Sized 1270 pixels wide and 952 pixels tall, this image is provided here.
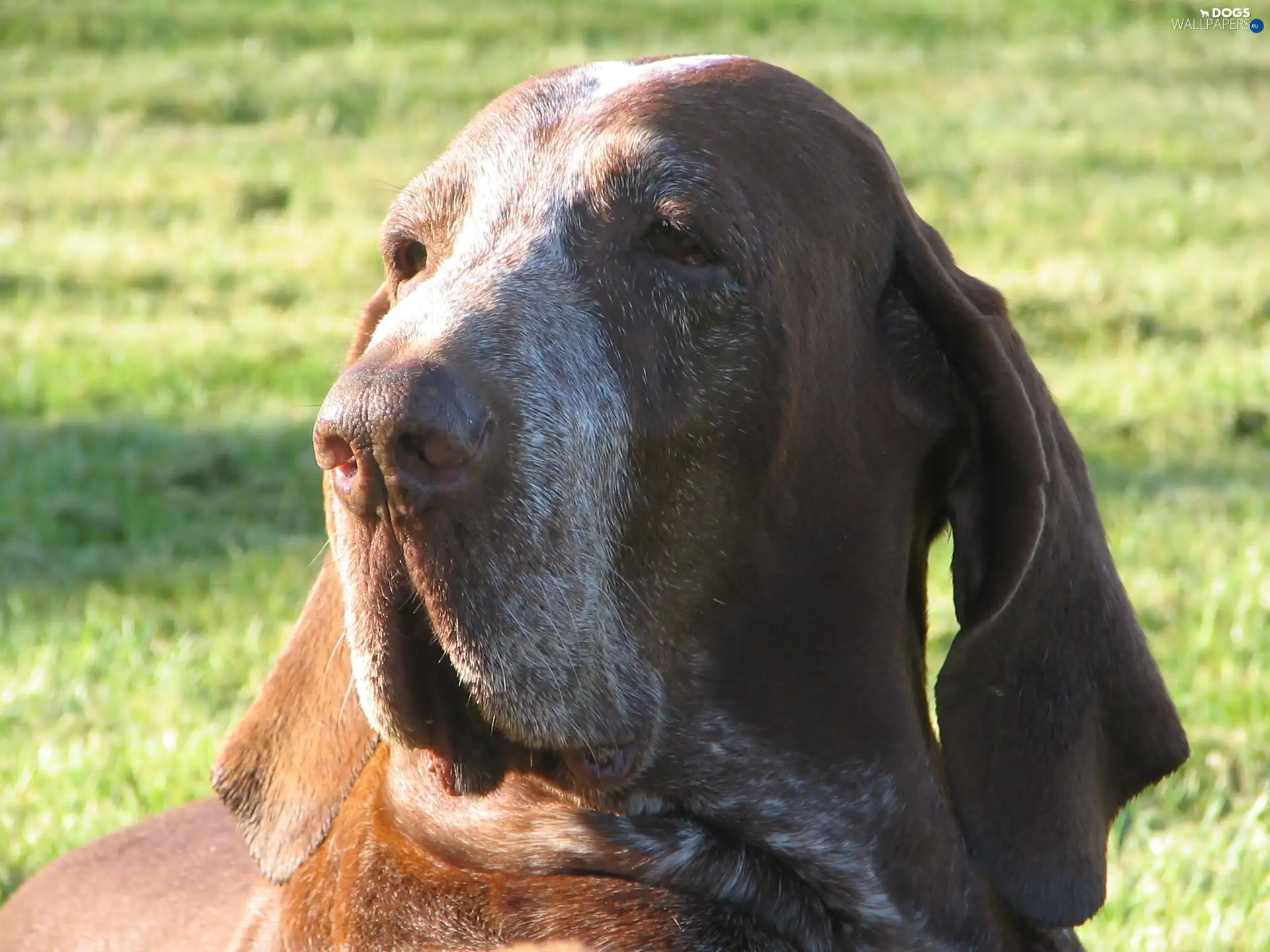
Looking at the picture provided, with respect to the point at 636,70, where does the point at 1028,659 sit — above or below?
below

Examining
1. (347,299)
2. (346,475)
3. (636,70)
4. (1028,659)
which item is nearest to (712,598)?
(1028,659)

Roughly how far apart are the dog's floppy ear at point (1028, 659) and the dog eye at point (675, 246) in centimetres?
41

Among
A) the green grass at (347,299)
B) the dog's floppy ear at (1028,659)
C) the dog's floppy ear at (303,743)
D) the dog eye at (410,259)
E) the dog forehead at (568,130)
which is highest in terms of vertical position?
the dog forehead at (568,130)

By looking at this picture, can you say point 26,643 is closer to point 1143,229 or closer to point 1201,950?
point 1201,950

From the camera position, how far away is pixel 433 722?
2838 millimetres

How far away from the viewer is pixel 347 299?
1038 cm

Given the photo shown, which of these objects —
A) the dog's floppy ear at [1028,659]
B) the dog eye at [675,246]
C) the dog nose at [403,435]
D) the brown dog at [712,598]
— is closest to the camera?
the dog nose at [403,435]

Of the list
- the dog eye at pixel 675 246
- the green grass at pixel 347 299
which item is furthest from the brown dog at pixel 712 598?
the green grass at pixel 347 299

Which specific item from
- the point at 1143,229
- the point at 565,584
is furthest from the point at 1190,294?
the point at 565,584

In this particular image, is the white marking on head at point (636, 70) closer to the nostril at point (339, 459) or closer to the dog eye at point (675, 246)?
the dog eye at point (675, 246)

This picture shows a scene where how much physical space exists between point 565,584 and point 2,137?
1247 centimetres

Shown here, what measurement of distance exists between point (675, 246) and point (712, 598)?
542 mm

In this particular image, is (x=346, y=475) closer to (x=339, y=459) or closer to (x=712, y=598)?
(x=339, y=459)

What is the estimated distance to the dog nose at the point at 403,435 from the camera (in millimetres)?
2506
